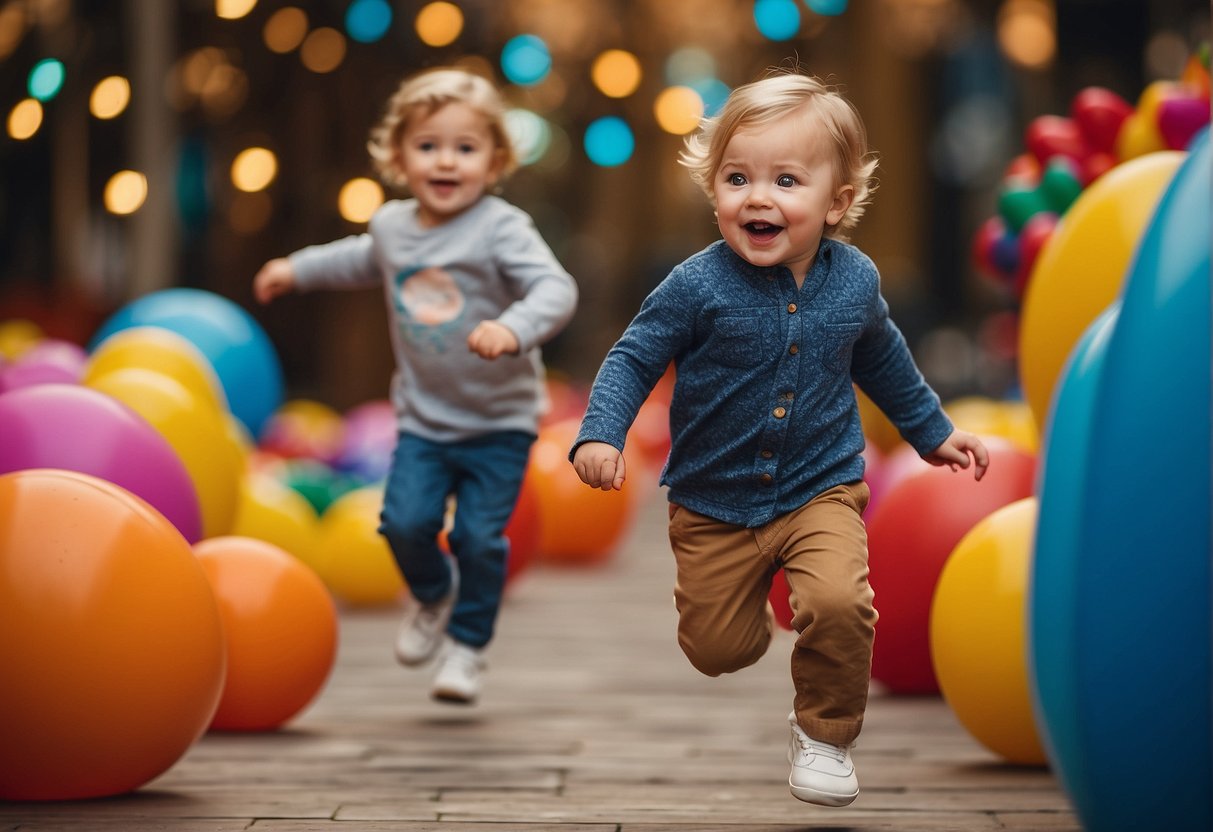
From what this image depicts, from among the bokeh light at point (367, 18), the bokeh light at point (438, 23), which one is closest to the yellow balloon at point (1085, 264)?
the bokeh light at point (438, 23)

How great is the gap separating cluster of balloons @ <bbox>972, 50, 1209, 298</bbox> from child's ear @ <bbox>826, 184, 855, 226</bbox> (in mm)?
2145

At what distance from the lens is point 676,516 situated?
309cm

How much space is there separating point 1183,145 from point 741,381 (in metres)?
2.44

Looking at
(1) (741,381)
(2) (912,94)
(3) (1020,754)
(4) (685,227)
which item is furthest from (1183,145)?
(4) (685,227)

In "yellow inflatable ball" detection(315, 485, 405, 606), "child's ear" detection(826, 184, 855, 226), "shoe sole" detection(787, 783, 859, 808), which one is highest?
"child's ear" detection(826, 184, 855, 226)

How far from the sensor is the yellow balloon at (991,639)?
3432 millimetres

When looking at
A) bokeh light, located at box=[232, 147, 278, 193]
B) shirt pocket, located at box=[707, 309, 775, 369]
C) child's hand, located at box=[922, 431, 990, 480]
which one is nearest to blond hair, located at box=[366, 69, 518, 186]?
shirt pocket, located at box=[707, 309, 775, 369]

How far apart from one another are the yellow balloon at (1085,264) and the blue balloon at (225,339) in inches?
155

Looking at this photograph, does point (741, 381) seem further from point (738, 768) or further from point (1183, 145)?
point (1183, 145)

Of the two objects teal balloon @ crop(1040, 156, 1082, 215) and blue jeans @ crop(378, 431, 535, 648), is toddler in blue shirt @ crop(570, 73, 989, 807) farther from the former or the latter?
teal balloon @ crop(1040, 156, 1082, 215)

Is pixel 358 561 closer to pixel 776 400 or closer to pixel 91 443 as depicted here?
pixel 91 443

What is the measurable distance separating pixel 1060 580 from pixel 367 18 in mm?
9952

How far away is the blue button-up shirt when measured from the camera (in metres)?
2.95

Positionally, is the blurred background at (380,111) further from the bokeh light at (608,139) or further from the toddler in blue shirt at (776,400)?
the toddler in blue shirt at (776,400)
